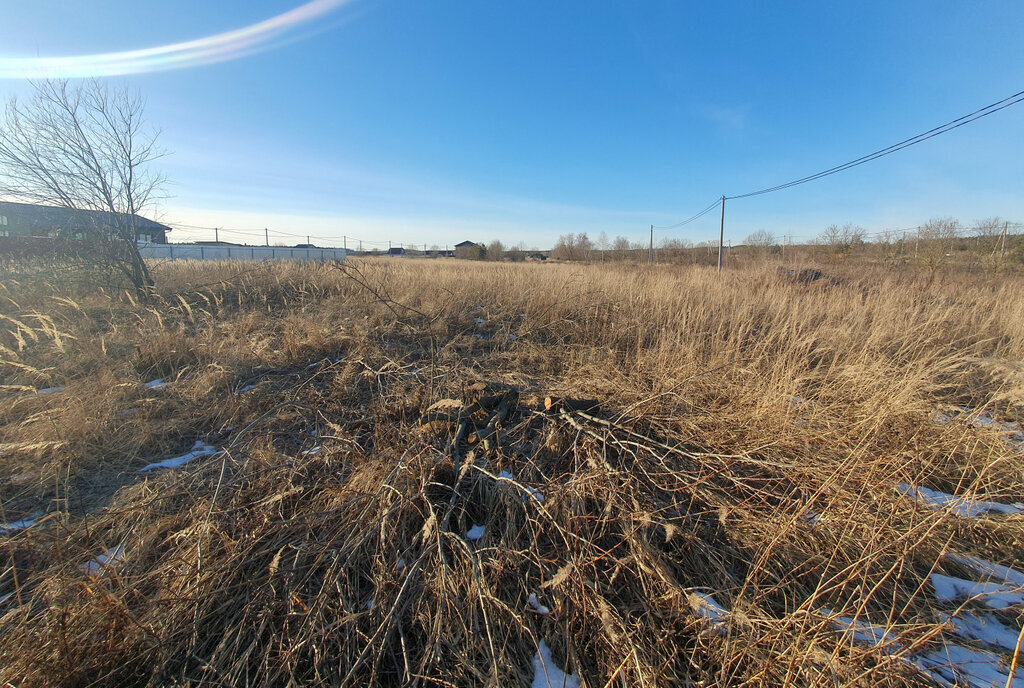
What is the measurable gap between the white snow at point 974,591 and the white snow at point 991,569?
3.0 inches

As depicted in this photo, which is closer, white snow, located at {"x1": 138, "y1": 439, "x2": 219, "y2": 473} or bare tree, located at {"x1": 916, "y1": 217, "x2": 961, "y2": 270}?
white snow, located at {"x1": 138, "y1": 439, "x2": 219, "y2": 473}

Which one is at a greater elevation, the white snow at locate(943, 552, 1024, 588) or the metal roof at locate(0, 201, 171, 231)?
the metal roof at locate(0, 201, 171, 231)

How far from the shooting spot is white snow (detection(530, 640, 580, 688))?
127cm

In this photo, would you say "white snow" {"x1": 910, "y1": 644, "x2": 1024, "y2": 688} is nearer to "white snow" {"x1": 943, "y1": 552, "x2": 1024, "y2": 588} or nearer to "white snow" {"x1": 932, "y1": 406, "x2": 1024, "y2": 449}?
"white snow" {"x1": 943, "y1": 552, "x2": 1024, "y2": 588}

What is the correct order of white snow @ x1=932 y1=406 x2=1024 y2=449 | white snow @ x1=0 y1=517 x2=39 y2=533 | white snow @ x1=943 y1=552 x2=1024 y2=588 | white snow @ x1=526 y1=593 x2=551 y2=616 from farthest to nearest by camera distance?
white snow @ x1=932 y1=406 x2=1024 y2=449
white snow @ x1=0 y1=517 x2=39 y2=533
white snow @ x1=943 y1=552 x2=1024 y2=588
white snow @ x1=526 y1=593 x2=551 y2=616

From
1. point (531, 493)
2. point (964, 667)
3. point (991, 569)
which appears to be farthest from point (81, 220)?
point (991, 569)

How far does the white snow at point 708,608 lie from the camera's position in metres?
1.35

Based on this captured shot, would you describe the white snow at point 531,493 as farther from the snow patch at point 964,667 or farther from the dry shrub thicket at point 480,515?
the snow patch at point 964,667

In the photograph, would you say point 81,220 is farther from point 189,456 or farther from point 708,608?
point 708,608

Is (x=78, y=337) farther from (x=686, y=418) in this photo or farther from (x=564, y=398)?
(x=686, y=418)

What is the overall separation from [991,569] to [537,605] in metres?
2.21

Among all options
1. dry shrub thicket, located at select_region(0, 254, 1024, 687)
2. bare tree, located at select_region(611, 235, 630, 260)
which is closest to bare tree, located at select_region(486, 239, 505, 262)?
bare tree, located at select_region(611, 235, 630, 260)

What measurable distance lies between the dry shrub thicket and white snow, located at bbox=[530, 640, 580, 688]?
0.15ft

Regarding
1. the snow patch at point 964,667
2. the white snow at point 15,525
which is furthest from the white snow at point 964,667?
the white snow at point 15,525
